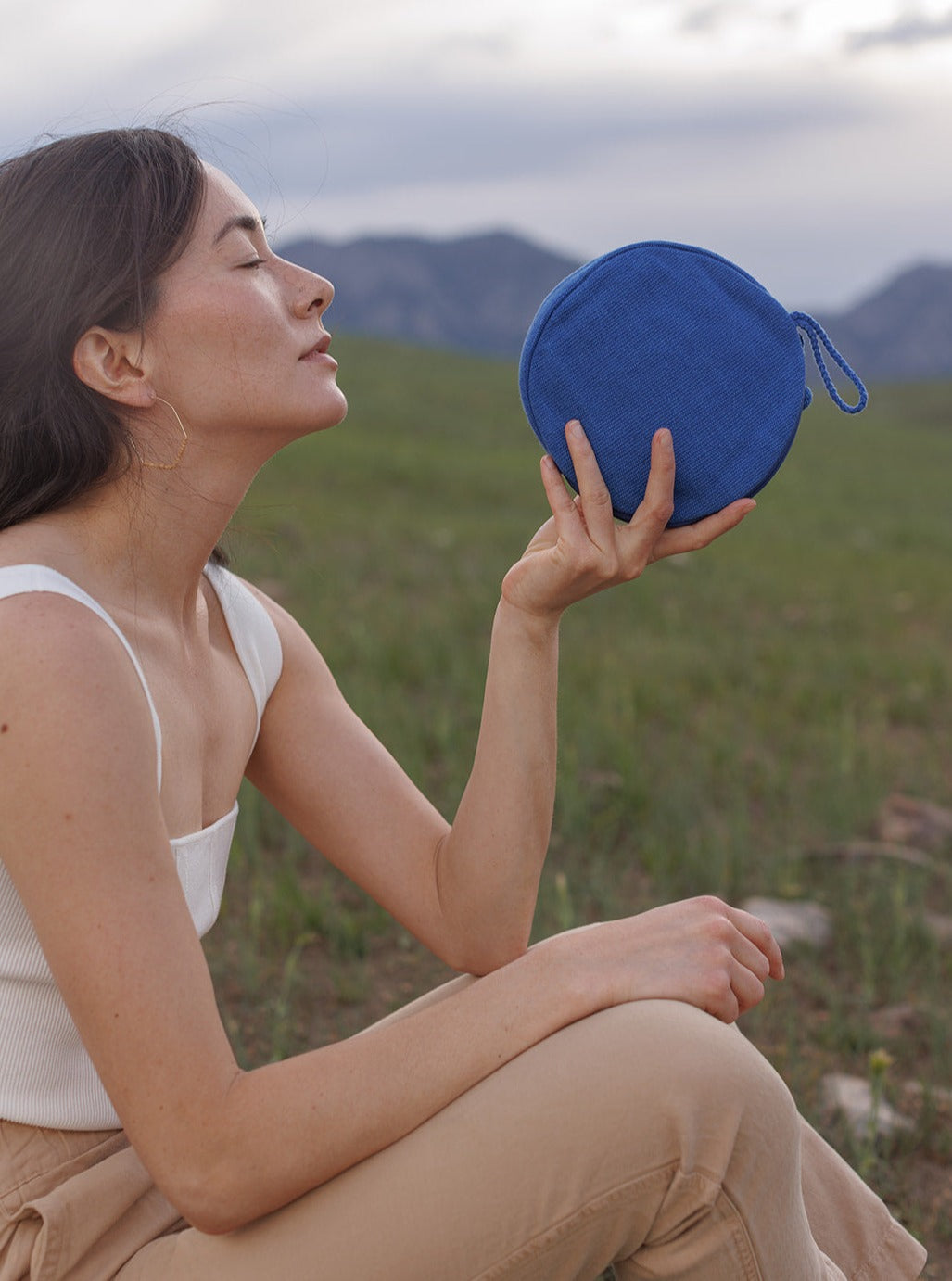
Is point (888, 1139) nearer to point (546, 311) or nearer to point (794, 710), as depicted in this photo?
point (546, 311)

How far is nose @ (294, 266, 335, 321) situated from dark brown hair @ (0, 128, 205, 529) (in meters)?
0.16

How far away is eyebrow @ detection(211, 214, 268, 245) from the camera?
5.63ft

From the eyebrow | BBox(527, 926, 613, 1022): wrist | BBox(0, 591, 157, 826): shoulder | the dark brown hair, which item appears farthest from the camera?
the eyebrow

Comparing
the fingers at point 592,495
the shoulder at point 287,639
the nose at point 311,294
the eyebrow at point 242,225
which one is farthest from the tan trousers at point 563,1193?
the eyebrow at point 242,225

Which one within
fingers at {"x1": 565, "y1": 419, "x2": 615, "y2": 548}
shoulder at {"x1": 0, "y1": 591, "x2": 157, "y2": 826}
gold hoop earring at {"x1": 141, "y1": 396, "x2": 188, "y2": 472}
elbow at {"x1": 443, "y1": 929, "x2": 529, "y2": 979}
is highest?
gold hoop earring at {"x1": 141, "y1": 396, "x2": 188, "y2": 472}

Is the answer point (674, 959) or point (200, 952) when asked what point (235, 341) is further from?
point (674, 959)

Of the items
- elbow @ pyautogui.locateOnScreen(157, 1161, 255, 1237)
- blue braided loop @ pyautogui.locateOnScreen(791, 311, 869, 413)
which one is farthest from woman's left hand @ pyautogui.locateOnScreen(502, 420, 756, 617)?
elbow @ pyautogui.locateOnScreen(157, 1161, 255, 1237)

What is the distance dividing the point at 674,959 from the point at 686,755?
10.7ft

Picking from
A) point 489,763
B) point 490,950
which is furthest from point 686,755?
point 489,763

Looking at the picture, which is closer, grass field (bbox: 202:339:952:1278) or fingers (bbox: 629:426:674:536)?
fingers (bbox: 629:426:674:536)

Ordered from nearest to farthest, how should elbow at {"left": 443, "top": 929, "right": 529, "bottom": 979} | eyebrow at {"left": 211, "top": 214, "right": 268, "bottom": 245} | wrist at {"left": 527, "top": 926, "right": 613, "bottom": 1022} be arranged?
wrist at {"left": 527, "top": 926, "right": 613, "bottom": 1022}
eyebrow at {"left": 211, "top": 214, "right": 268, "bottom": 245}
elbow at {"left": 443, "top": 929, "right": 529, "bottom": 979}

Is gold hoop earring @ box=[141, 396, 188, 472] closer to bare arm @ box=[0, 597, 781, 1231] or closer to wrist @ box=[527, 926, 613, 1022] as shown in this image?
bare arm @ box=[0, 597, 781, 1231]

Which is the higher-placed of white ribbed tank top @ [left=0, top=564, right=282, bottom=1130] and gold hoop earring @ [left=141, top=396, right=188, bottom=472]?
gold hoop earring @ [left=141, top=396, right=188, bottom=472]

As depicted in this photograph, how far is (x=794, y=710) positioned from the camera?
5539 millimetres
